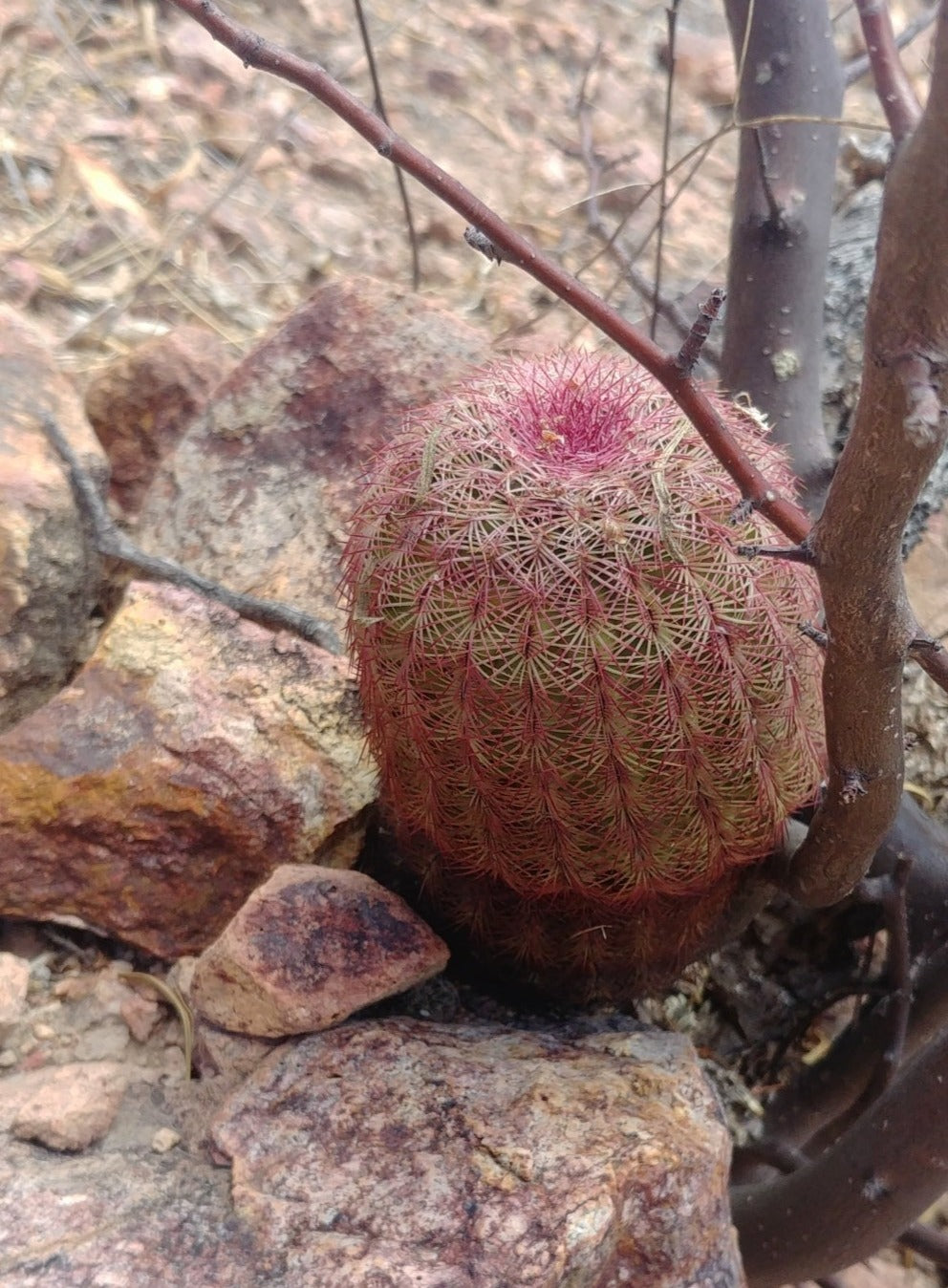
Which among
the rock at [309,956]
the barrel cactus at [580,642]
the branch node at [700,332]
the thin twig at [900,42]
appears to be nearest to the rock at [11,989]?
the rock at [309,956]

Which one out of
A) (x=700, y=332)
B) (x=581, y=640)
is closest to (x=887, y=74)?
(x=700, y=332)

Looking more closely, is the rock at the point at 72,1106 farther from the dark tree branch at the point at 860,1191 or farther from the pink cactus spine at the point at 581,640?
the dark tree branch at the point at 860,1191

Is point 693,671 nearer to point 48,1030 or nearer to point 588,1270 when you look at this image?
point 588,1270

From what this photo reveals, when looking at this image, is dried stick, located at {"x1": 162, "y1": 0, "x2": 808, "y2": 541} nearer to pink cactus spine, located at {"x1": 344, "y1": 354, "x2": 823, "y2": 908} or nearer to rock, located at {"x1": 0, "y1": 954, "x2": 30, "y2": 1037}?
pink cactus spine, located at {"x1": 344, "y1": 354, "x2": 823, "y2": 908}

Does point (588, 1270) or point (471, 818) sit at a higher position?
point (471, 818)

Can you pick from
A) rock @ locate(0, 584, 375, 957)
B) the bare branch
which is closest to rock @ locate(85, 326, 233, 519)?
rock @ locate(0, 584, 375, 957)

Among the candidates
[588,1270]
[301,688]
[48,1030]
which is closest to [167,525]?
[301,688]
